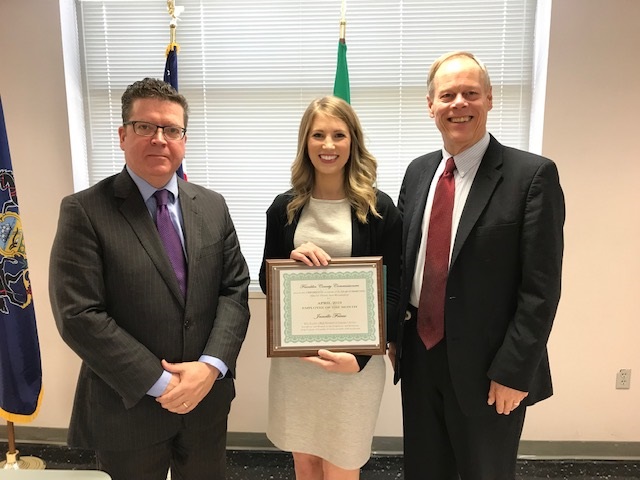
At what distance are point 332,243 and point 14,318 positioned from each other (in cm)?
173

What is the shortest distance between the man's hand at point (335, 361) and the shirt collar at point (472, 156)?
75 centimetres

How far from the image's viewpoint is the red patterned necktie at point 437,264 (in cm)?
159

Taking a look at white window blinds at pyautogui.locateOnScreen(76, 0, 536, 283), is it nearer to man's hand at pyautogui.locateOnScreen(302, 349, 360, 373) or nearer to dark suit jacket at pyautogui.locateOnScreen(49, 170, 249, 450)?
dark suit jacket at pyautogui.locateOnScreen(49, 170, 249, 450)

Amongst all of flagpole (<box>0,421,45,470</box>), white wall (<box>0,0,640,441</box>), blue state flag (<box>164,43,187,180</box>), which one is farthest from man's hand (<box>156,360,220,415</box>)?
blue state flag (<box>164,43,187,180</box>)

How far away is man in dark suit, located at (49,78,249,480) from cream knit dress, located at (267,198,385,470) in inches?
11.5

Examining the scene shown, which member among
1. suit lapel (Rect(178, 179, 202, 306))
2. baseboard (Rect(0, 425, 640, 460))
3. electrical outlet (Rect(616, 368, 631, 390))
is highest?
suit lapel (Rect(178, 179, 202, 306))

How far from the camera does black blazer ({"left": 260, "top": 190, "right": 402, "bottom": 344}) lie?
167 cm

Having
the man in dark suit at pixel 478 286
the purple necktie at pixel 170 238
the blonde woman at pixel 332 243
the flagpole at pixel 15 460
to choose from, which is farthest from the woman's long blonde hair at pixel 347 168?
the flagpole at pixel 15 460

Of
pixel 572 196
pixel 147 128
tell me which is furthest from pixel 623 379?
pixel 147 128

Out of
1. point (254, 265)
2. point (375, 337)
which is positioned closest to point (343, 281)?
point (375, 337)

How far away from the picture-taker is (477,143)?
63.8 inches

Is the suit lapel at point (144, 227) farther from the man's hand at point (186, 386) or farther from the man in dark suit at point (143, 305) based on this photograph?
the man's hand at point (186, 386)

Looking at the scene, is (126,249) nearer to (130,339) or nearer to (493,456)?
(130,339)

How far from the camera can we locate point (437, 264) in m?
1.60
